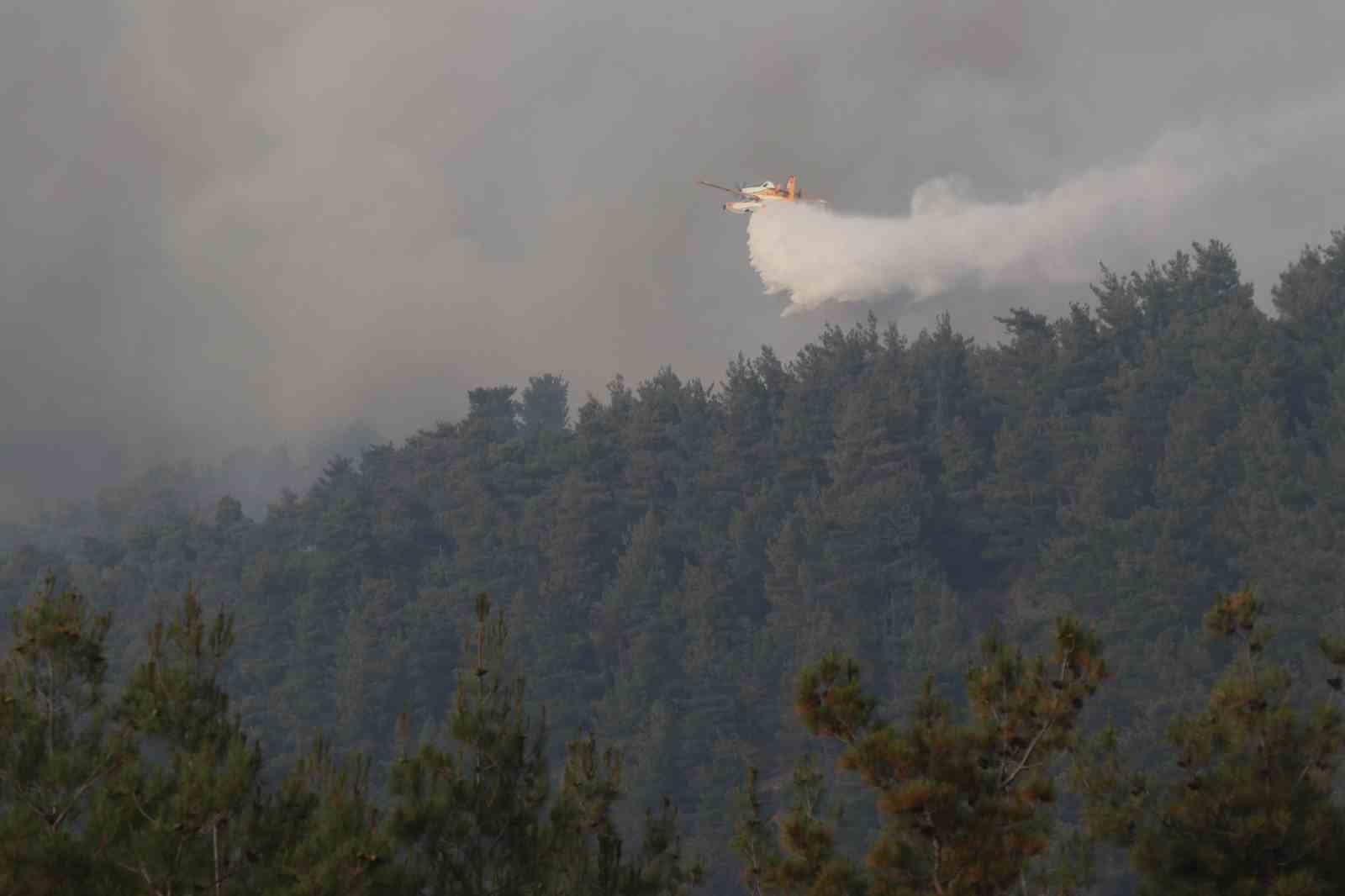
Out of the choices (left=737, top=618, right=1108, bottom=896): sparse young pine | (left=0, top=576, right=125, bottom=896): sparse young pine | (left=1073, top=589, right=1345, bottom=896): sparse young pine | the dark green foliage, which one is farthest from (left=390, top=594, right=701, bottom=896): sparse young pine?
(left=1073, top=589, right=1345, bottom=896): sparse young pine

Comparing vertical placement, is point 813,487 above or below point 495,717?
above

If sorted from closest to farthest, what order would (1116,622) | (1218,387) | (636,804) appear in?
(1116,622)
(636,804)
(1218,387)

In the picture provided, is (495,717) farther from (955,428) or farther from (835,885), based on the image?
(955,428)

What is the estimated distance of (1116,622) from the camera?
7550 centimetres

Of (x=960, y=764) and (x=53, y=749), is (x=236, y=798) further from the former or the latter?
(x=960, y=764)

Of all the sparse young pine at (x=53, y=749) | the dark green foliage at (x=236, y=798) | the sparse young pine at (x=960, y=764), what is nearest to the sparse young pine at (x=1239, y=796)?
the sparse young pine at (x=960, y=764)

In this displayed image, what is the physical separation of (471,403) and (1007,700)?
108 metres

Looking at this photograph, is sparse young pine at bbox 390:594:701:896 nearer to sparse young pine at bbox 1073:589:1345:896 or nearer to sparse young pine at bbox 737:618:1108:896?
sparse young pine at bbox 737:618:1108:896

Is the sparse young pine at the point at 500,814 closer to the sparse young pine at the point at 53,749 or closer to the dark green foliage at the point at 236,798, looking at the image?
the dark green foliage at the point at 236,798

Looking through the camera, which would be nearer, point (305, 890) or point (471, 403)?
point (305, 890)

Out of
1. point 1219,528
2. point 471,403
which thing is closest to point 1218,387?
point 1219,528

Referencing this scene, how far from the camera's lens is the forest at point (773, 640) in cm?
1794

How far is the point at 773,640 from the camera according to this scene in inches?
3509

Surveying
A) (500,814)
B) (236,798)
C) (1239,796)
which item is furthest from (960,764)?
(236,798)
